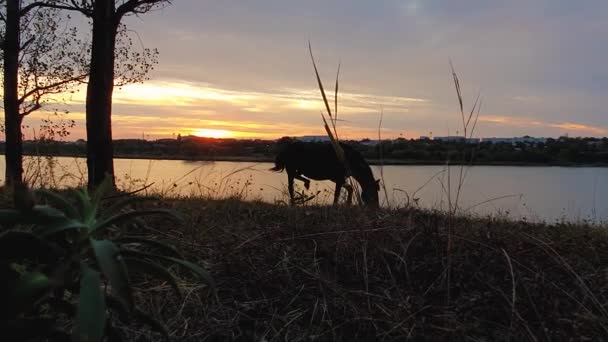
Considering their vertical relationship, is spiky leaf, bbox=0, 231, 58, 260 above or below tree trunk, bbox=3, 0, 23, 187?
below

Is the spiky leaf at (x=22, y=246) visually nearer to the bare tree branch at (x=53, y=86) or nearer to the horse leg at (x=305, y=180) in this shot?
the horse leg at (x=305, y=180)

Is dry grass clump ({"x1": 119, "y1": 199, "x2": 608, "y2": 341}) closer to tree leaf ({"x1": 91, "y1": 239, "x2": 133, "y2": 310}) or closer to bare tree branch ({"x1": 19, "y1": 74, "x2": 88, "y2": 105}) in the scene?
tree leaf ({"x1": 91, "y1": 239, "x2": 133, "y2": 310})

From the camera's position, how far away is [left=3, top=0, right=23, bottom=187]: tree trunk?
12383 millimetres

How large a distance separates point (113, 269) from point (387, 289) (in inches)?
62.4

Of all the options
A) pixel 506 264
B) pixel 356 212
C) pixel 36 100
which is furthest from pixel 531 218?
pixel 36 100

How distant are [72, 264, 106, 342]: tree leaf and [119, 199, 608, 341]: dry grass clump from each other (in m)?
0.84

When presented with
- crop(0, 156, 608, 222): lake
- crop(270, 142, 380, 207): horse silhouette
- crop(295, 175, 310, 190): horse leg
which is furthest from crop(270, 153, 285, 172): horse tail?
crop(0, 156, 608, 222): lake

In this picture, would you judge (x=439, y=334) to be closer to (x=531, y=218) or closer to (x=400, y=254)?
(x=400, y=254)

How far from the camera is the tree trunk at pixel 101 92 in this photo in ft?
31.6

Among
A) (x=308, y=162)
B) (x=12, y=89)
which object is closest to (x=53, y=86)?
(x=12, y=89)

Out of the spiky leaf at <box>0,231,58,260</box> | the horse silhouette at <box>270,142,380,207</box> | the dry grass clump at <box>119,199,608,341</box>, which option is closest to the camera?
the spiky leaf at <box>0,231,58,260</box>

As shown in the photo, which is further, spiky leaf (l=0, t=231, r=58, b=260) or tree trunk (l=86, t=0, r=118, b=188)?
tree trunk (l=86, t=0, r=118, b=188)

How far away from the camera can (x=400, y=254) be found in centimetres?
291

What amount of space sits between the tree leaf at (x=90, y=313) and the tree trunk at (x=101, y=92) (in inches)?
337
